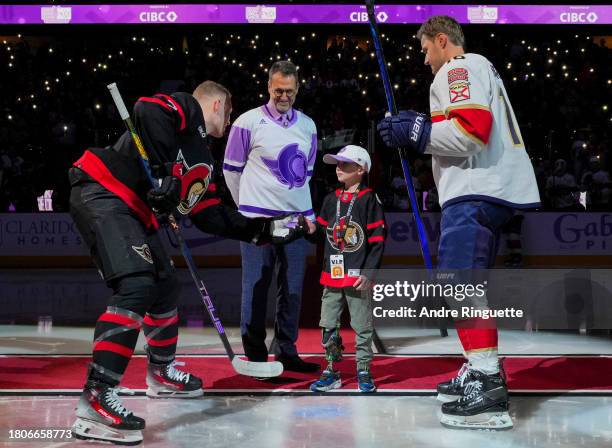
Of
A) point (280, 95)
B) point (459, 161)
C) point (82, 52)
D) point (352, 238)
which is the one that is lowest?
point (352, 238)

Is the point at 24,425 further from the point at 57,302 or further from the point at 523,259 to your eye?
the point at 523,259

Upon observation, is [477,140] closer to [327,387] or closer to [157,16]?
[327,387]

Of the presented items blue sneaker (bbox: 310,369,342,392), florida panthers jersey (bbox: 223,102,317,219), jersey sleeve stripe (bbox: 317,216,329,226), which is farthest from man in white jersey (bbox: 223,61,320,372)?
blue sneaker (bbox: 310,369,342,392)

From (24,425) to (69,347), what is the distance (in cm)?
240

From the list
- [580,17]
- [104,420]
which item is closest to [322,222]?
[104,420]

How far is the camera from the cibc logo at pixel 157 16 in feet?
55.9

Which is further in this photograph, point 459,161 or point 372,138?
point 372,138

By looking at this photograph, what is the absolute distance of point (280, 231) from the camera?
4438mm

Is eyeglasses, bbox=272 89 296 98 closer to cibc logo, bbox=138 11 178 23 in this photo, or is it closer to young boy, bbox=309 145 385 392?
young boy, bbox=309 145 385 392

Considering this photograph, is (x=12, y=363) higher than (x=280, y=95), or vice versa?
(x=280, y=95)

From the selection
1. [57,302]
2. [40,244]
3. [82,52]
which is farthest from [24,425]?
[82,52]

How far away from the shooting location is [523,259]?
13.4m

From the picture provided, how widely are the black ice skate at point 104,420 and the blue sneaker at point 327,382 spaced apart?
1139 millimetres

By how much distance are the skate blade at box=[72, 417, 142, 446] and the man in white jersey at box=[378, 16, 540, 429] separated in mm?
1392
